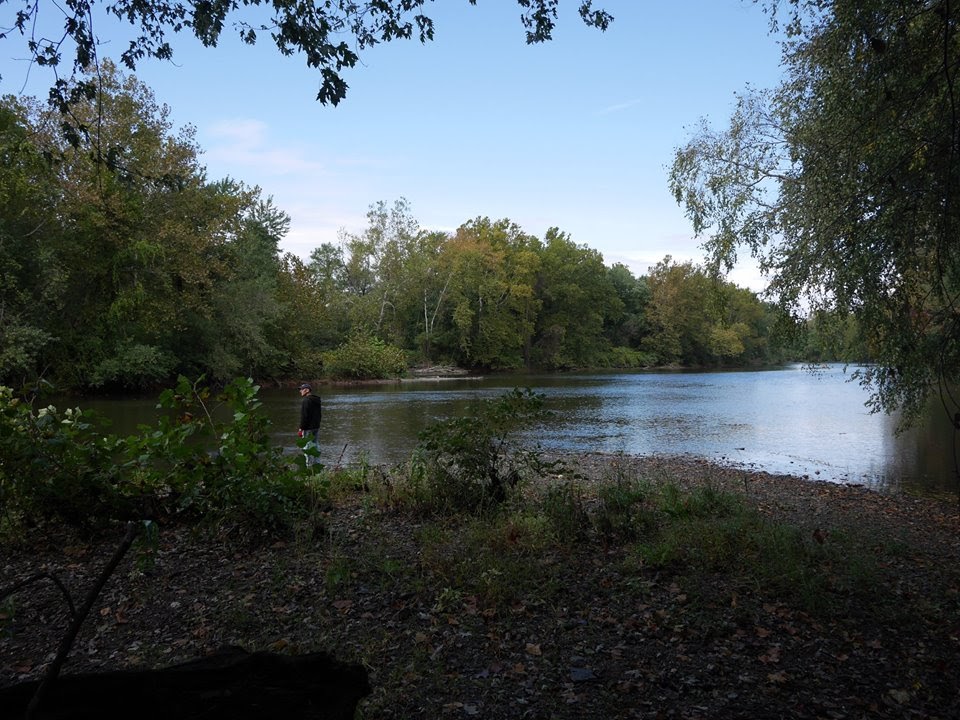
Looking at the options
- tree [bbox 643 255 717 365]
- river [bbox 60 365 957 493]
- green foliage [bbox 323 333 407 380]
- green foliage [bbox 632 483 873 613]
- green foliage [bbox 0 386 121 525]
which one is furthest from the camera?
tree [bbox 643 255 717 365]

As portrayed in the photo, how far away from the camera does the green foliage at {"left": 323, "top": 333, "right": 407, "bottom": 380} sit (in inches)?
1953

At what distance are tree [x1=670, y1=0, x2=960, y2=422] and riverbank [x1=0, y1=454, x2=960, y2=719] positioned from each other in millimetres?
3400

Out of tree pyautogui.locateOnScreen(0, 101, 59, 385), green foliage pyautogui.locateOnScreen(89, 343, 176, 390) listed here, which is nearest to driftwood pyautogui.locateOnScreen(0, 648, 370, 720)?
tree pyautogui.locateOnScreen(0, 101, 59, 385)

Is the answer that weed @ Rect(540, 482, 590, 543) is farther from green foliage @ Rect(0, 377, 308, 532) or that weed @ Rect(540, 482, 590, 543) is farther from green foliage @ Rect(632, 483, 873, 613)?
green foliage @ Rect(0, 377, 308, 532)

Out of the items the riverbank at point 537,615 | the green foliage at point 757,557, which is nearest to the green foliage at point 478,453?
the riverbank at point 537,615

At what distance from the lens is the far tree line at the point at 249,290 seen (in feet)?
67.8

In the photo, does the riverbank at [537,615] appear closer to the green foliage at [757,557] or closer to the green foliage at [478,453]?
the green foliage at [757,557]

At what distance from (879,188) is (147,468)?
27.1 ft

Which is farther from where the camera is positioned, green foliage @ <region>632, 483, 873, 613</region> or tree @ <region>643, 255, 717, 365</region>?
tree @ <region>643, 255, 717, 365</region>

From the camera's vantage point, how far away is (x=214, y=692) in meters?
1.96

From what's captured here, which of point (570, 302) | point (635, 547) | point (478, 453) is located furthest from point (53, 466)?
point (570, 302)

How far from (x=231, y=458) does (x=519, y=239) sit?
68.1 metres

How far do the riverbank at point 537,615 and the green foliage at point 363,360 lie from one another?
144ft

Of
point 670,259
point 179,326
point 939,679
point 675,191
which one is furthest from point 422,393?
point 670,259
